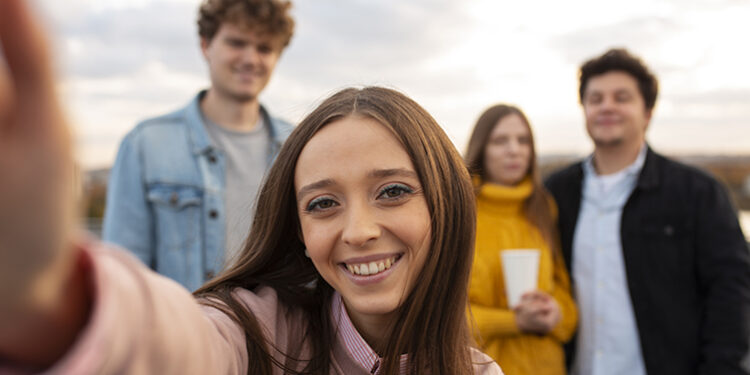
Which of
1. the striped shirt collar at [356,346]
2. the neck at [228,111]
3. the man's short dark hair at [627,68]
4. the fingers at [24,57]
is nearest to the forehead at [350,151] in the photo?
the striped shirt collar at [356,346]

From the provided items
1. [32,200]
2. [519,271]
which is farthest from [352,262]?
[519,271]

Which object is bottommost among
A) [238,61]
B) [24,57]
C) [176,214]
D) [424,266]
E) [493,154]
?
[176,214]

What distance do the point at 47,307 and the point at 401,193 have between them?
1.02m

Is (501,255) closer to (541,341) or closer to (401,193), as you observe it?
(541,341)

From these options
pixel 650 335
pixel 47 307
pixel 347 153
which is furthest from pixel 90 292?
pixel 650 335

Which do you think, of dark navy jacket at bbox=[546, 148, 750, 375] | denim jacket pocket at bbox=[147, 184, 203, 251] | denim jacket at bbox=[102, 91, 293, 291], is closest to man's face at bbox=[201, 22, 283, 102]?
denim jacket at bbox=[102, 91, 293, 291]

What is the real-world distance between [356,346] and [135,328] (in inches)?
37.0

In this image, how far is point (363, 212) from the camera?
1.47 meters

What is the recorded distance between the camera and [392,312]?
166 centimetres

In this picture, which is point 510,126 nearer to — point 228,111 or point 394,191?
point 228,111

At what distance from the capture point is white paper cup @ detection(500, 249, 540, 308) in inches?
118

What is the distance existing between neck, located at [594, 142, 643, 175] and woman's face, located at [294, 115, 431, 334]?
2.36 metres

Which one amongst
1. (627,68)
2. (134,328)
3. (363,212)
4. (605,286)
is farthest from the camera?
(627,68)

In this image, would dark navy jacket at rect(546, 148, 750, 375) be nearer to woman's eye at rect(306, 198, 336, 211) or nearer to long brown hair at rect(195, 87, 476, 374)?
long brown hair at rect(195, 87, 476, 374)
